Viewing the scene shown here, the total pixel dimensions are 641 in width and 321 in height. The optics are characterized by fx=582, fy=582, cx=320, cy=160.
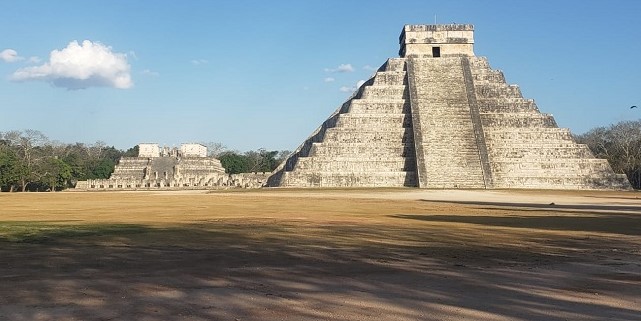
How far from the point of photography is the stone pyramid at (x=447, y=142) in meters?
37.6

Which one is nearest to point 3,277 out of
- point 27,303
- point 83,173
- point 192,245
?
point 27,303

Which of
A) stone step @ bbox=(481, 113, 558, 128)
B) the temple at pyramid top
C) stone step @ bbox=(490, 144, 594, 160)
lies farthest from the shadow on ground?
the temple at pyramid top

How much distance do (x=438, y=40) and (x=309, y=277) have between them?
4427 cm

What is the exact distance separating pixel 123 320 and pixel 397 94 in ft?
133

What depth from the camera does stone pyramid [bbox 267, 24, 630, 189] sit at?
37.6m

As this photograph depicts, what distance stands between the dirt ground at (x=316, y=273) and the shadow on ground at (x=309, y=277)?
0.05 feet

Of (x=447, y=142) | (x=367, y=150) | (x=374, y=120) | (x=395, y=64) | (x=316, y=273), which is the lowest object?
(x=316, y=273)

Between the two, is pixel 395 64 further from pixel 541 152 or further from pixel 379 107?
pixel 541 152

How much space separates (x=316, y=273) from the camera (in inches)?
254

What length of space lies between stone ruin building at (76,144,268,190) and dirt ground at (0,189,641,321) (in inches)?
1923

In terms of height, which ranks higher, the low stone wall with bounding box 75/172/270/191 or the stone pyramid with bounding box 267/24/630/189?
the stone pyramid with bounding box 267/24/630/189

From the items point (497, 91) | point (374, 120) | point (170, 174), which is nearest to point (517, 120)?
point (497, 91)

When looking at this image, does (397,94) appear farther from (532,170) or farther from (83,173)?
(83,173)

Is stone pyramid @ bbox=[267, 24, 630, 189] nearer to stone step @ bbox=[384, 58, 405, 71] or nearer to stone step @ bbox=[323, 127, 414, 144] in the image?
stone step @ bbox=[323, 127, 414, 144]
